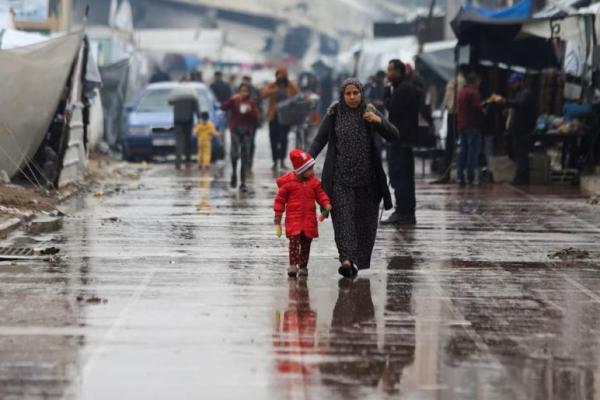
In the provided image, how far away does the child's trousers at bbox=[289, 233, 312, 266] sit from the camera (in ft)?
39.5

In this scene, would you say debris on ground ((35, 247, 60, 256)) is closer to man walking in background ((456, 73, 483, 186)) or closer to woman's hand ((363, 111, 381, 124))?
woman's hand ((363, 111, 381, 124))

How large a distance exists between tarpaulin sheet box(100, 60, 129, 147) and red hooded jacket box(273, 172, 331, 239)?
2169 centimetres

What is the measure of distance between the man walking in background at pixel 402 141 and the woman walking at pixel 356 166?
4048 mm

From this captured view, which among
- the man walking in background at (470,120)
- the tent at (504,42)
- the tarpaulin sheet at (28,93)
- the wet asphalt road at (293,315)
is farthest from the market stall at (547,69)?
the tarpaulin sheet at (28,93)

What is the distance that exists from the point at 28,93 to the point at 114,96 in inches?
570

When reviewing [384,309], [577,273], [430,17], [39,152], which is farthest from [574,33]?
[430,17]

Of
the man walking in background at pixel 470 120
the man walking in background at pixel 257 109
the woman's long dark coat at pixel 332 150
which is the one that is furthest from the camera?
the man walking in background at pixel 257 109

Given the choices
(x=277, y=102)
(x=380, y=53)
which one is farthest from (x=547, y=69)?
(x=380, y=53)

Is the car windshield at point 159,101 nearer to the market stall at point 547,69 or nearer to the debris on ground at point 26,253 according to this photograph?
the market stall at point 547,69

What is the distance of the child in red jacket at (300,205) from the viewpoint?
39.4ft

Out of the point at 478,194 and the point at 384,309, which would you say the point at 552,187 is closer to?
the point at 478,194

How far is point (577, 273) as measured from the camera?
12477 mm

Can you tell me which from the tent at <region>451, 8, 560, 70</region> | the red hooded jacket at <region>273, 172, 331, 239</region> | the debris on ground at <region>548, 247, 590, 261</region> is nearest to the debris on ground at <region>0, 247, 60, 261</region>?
the red hooded jacket at <region>273, 172, 331, 239</region>

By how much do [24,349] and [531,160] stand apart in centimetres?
1568
